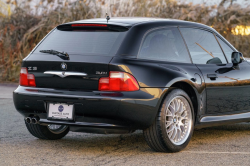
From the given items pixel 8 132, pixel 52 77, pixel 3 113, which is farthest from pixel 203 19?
pixel 52 77

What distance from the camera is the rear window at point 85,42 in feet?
17.7

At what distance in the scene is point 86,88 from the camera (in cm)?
521

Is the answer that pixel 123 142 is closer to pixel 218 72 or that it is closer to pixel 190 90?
pixel 190 90

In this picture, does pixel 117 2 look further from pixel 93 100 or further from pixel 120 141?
pixel 93 100

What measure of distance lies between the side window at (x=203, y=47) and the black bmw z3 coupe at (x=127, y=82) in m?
0.02

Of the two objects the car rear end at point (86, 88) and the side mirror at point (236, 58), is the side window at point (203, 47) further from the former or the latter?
the car rear end at point (86, 88)

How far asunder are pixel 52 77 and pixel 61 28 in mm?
864

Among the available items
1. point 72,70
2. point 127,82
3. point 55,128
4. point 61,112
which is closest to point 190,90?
point 127,82

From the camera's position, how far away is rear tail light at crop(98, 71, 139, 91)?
5098 millimetres

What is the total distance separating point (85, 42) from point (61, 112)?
0.86 m

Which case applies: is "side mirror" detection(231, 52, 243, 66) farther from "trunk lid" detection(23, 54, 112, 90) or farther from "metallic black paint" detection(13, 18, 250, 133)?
"trunk lid" detection(23, 54, 112, 90)

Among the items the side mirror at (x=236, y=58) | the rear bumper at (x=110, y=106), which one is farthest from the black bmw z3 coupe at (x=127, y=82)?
the side mirror at (x=236, y=58)

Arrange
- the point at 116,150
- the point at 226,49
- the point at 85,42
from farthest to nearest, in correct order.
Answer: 1. the point at 226,49
2. the point at 116,150
3. the point at 85,42

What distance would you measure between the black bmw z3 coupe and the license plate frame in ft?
0.03
